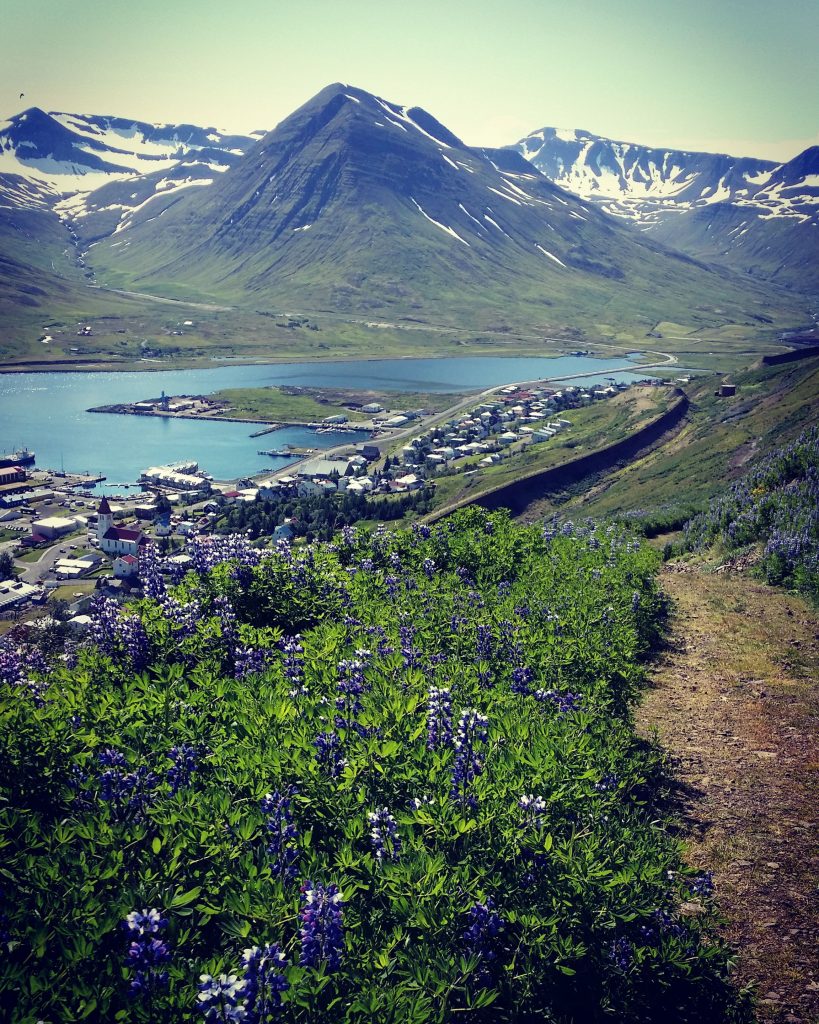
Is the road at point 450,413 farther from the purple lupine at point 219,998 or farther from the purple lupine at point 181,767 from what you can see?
the purple lupine at point 219,998

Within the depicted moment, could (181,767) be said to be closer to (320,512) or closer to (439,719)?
(439,719)

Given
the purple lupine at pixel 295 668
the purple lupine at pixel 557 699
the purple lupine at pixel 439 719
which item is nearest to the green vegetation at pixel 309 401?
the purple lupine at pixel 295 668

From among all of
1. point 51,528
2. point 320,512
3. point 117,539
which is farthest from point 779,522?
point 51,528

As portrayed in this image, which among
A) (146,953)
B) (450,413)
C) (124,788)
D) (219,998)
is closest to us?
(219,998)

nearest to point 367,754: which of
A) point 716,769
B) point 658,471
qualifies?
point 716,769

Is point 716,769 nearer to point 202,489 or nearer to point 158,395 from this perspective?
point 202,489

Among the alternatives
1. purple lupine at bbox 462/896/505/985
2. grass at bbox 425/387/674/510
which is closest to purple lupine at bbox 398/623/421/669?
purple lupine at bbox 462/896/505/985
